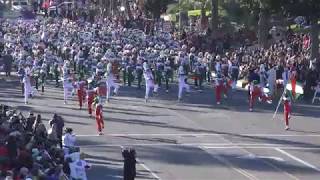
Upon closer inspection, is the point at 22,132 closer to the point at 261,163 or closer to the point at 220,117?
the point at 261,163

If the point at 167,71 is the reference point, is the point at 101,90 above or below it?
below

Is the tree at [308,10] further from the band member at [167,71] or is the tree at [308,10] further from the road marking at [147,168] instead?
the road marking at [147,168]

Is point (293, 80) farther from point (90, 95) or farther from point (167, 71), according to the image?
point (90, 95)

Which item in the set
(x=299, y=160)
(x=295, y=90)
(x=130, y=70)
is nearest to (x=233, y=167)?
(x=299, y=160)

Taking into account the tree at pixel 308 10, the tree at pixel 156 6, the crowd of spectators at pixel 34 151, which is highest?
the tree at pixel 156 6

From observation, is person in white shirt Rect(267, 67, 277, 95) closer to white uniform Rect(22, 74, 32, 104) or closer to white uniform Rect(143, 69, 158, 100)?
white uniform Rect(143, 69, 158, 100)

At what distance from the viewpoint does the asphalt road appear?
78.6ft

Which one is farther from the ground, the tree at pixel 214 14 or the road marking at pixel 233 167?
the tree at pixel 214 14

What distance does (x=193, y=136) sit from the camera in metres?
29.2

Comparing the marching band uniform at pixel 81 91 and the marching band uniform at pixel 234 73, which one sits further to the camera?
the marching band uniform at pixel 234 73

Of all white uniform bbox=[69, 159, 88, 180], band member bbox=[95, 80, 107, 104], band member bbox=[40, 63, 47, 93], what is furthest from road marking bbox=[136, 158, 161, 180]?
band member bbox=[40, 63, 47, 93]

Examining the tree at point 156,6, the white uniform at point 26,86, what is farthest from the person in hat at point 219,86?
the tree at point 156,6

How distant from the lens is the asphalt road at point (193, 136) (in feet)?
78.6

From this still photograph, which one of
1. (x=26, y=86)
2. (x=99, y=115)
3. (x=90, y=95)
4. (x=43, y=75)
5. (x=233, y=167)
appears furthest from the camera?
(x=43, y=75)
